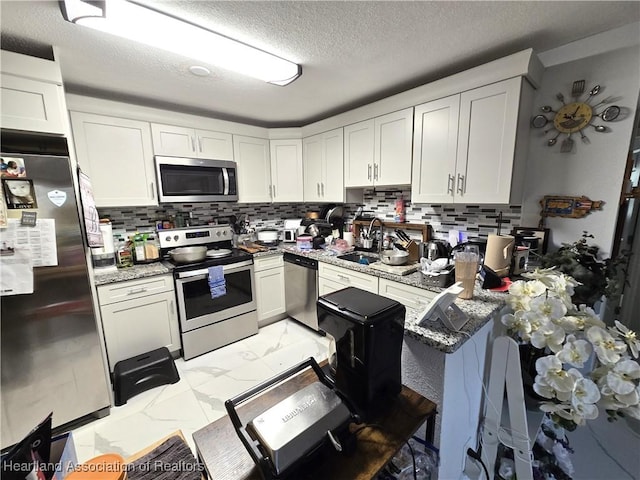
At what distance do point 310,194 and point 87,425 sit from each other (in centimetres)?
264

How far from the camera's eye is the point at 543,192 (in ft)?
5.74

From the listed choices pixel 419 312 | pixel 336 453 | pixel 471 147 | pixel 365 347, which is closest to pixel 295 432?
pixel 336 453

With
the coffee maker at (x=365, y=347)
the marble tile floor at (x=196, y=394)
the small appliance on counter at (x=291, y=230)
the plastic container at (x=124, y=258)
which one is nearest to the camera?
the coffee maker at (x=365, y=347)

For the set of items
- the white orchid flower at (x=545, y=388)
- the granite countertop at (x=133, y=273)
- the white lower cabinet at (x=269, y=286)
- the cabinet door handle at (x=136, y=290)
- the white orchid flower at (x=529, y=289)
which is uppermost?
the white orchid flower at (x=529, y=289)

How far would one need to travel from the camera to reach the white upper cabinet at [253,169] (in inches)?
110

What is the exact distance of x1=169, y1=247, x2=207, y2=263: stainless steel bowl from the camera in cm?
228

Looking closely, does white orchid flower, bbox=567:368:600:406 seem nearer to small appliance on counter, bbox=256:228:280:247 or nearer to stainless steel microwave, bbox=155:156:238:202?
small appliance on counter, bbox=256:228:280:247

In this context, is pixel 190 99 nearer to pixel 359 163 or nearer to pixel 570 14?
pixel 359 163

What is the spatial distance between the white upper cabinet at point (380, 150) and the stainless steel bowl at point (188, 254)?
1.57 meters

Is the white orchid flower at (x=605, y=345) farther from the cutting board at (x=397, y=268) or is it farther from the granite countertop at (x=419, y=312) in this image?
the cutting board at (x=397, y=268)

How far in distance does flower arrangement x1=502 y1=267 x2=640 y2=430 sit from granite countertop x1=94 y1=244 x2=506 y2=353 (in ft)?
0.55

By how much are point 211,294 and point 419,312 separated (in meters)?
1.94

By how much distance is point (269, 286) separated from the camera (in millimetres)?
2846

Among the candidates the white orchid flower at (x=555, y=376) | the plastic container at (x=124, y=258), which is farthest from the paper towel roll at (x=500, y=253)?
the plastic container at (x=124, y=258)
